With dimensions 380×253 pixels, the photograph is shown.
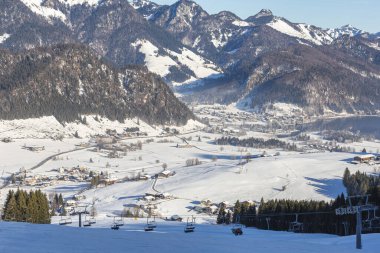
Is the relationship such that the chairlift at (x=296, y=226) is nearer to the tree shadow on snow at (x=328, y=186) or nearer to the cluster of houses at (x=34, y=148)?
the tree shadow on snow at (x=328, y=186)

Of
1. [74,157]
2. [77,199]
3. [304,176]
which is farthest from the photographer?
[74,157]

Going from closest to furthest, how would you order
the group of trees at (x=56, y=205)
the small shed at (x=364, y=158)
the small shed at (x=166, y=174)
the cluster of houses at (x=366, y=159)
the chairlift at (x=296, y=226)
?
the chairlift at (x=296, y=226) → the group of trees at (x=56, y=205) → the small shed at (x=166, y=174) → the cluster of houses at (x=366, y=159) → the small shed at (x=364, y=158)

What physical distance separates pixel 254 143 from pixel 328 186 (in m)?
76.1

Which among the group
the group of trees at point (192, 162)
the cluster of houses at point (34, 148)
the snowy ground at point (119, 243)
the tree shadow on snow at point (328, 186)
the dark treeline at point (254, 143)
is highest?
the dark treeline at point (254, 143)

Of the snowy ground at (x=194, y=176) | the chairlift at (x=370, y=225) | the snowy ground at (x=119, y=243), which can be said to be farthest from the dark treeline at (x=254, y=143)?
the snowy ground at (x=119, y=243)

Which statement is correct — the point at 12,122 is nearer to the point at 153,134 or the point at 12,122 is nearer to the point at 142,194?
the point at 153,134

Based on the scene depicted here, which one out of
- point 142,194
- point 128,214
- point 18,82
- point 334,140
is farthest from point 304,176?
point 18,82

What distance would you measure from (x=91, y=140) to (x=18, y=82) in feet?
137

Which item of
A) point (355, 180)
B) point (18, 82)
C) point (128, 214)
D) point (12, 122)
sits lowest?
point (128, 214)

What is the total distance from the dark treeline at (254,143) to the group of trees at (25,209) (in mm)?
114059

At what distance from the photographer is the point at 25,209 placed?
49.0m

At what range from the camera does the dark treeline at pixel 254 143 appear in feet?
531

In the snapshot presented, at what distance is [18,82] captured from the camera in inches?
7269

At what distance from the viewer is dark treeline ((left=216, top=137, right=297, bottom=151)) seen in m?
162
